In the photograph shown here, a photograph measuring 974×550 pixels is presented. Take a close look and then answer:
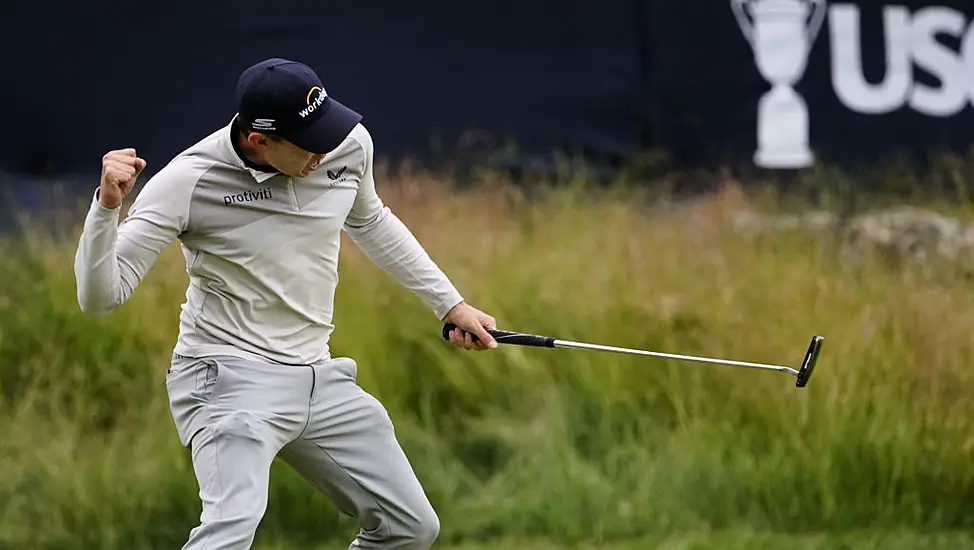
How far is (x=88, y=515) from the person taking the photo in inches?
243

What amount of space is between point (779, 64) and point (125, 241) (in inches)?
245

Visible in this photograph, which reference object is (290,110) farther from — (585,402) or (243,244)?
(585,402)

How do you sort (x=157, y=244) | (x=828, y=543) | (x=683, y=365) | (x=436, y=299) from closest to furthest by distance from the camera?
(x=157, y=244), (x=436, y=299), (x=828, y=543), (x=683, y=365)

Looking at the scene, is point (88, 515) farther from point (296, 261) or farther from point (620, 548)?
point (296, 261)

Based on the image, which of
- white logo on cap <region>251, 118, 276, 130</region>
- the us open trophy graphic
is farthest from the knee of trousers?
the us open trophy graphic

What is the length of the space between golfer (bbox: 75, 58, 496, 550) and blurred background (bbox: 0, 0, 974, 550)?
2.06 m

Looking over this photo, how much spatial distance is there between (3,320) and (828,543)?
3988mm

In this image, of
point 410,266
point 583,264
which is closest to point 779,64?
point 583,264

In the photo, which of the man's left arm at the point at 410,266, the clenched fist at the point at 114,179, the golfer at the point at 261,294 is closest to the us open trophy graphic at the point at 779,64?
the man's left arm at the point at 410,266

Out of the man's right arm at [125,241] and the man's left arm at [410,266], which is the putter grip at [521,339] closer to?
the man's left arm at [410,266]

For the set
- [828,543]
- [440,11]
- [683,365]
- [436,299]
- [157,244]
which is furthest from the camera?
[440,11]

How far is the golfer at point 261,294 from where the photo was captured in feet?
12.5

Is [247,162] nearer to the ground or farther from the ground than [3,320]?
farther from the ground

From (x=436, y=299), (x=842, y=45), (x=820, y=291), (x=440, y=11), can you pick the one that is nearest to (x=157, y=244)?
(x=436, y=299)
